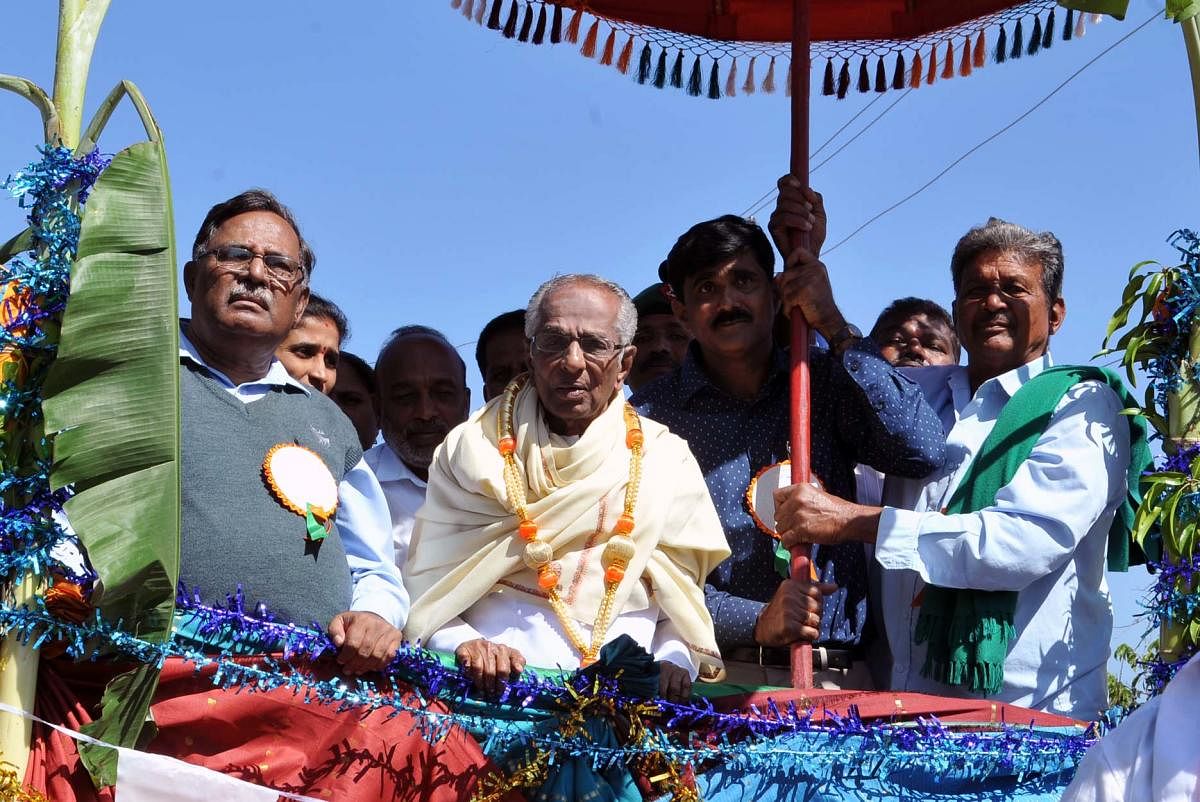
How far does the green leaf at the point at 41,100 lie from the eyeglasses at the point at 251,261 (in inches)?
29.3

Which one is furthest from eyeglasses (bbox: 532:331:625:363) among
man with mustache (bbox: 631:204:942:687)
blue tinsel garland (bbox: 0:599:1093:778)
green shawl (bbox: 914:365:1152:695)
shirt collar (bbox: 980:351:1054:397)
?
shirt collar (bbox: 980:351:1054:397)

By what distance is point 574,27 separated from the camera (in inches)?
219

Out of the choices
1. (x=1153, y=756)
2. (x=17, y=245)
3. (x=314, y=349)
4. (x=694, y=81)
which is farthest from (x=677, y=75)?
(x=1153, y=756)

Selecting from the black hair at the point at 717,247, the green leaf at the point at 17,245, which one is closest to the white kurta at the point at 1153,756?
the black hair at the point at 717,247

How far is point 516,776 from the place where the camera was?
3639 mm

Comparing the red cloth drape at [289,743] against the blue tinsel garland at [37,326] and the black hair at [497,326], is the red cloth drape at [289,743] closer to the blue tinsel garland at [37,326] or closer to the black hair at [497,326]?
the blue tinsel garland at [37,326]

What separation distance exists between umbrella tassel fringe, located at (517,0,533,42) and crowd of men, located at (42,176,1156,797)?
3.73 feet

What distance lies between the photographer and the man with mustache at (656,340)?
6074mm

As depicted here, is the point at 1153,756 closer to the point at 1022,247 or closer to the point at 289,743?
the point at 289,743

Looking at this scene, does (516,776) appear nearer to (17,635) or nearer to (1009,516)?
(17,635)

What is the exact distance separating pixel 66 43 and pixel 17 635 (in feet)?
4.47

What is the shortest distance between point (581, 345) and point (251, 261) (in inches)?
37.0

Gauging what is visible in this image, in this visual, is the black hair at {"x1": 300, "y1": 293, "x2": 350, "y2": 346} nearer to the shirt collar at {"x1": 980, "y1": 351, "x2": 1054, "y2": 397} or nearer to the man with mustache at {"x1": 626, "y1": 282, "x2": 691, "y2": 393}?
the man with mustache at {"x1": 626, "y1": 282, "x2": 691, "y2": 393}

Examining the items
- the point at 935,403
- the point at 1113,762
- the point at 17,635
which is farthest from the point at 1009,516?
the point at 17,635
